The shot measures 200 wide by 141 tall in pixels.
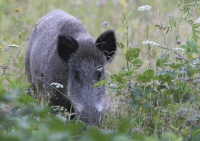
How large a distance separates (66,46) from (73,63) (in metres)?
0.20

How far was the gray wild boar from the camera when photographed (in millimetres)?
4801

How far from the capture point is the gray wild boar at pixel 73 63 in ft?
15.8

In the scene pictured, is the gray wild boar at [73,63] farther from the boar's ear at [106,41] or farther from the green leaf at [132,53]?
the green leaf at [132,53]

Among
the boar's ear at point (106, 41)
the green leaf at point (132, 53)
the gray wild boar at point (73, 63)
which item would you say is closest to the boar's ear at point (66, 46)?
the gray wild boar at point (73, 63)

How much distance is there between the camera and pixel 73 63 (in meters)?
5.23

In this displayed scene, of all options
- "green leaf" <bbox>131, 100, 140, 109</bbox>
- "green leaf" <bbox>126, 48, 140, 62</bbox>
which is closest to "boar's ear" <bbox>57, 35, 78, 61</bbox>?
"green leaf" <bbox>126, 48, 140, 62</bbox>

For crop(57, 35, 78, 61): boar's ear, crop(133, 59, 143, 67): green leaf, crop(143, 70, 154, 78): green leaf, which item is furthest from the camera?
crop(57, 35, 78, 61): boar's ear

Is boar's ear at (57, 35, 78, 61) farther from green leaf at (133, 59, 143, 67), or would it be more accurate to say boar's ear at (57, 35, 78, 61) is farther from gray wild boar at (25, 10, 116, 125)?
green leaf at (133, 59, 143, 67)

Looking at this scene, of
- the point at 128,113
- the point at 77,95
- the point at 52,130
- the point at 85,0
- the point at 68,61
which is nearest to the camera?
the point at 52,130

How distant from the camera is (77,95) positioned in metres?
4.95

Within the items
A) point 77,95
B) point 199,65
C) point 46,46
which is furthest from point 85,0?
point 199,65

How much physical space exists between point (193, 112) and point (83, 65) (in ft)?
4.69

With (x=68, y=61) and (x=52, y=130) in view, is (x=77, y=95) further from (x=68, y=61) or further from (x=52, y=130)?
(x=52, y=130)

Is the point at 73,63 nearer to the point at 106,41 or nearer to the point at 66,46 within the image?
the point at 66,46
